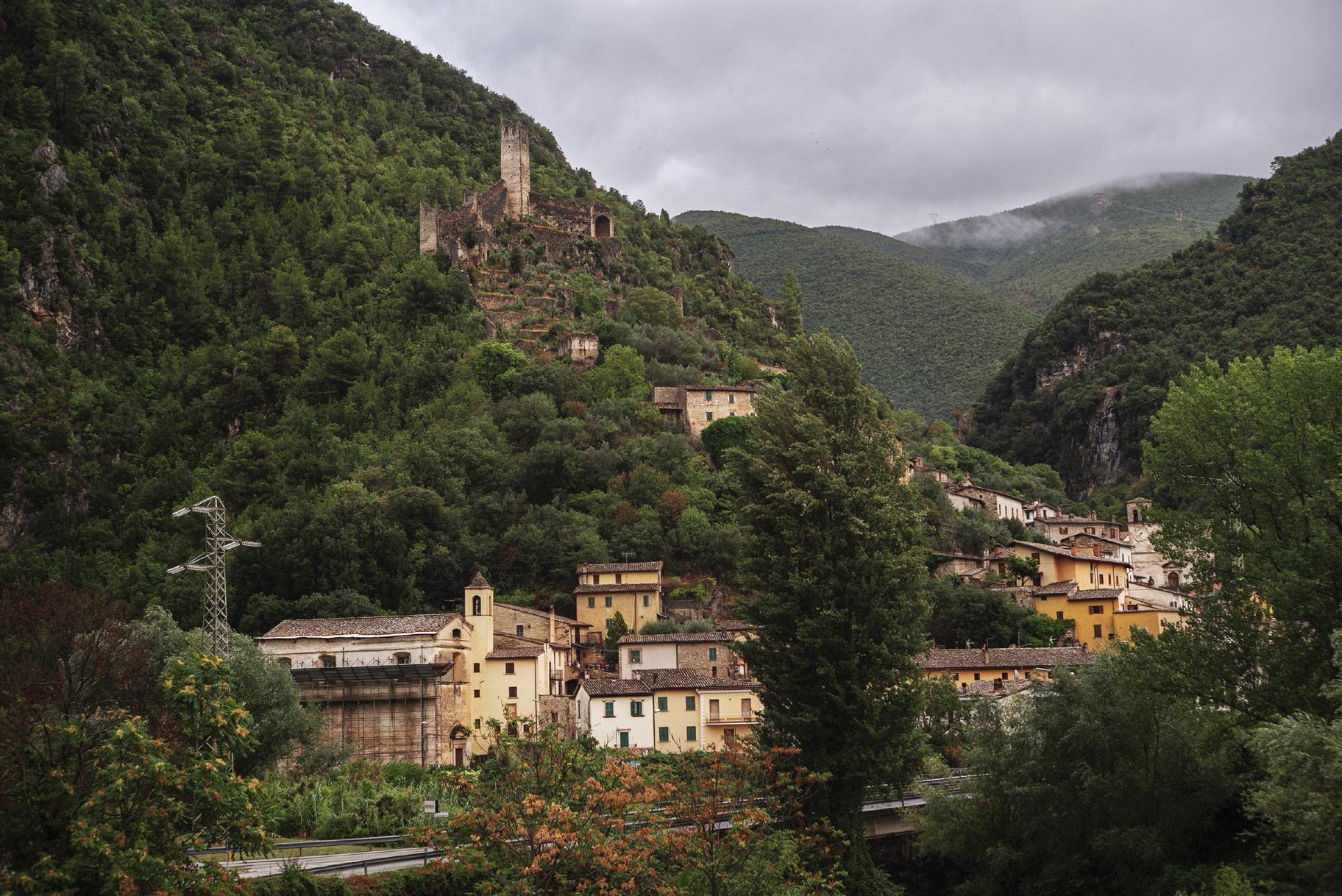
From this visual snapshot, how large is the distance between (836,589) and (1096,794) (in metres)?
7.97

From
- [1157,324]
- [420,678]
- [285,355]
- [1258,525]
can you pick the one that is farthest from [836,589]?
[1157,324]

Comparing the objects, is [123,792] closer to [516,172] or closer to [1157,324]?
[516,172]

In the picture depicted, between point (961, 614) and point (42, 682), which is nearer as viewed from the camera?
point (42, 682)

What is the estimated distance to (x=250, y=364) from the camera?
9288 centimetres

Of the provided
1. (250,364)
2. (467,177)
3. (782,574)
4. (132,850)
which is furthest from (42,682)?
(467,177)

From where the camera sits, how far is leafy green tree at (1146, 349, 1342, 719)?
86.2 ft

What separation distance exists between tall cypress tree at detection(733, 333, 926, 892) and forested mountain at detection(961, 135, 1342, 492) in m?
90.2

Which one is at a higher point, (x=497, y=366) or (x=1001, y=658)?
(x=497, y=366)

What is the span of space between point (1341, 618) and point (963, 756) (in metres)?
11.5

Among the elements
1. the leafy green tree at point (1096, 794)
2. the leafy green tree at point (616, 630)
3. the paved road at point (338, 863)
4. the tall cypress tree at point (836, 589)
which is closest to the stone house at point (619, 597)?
the leafy green tree at point (616, 630)

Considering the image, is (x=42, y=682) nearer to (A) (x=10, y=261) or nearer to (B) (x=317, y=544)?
(B) (x=317, y=544)

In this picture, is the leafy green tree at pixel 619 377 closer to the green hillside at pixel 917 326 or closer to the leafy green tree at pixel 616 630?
the leafy green tree at pixel 616 630

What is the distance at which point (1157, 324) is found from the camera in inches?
5236

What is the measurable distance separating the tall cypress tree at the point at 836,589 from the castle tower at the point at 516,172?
86.6 m
